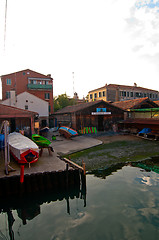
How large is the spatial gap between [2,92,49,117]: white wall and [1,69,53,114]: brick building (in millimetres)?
6075

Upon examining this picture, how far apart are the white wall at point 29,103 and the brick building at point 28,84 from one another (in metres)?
6.07

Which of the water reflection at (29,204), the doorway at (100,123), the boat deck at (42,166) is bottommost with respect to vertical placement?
the water reflection at (29,204)

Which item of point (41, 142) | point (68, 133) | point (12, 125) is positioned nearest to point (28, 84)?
point (12, 125)

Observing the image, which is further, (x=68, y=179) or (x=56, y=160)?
(x=56, y=160)

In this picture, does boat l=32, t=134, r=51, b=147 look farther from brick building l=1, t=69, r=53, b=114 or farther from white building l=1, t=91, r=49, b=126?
brick building l=1, t=69, r=53, b=114

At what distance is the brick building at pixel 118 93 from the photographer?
46181mm

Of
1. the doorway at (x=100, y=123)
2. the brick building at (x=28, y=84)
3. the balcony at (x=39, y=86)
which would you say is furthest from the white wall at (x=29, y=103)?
the doorway at (x=100, y=123)

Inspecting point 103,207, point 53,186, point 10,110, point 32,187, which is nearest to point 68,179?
point 53,186

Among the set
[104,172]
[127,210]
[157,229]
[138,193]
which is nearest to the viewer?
[157,229]

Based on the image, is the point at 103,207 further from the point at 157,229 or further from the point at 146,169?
the point at 146,169

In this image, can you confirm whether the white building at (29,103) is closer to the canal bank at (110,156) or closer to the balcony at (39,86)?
the balcony at (39,86)

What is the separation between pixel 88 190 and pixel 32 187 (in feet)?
11.4

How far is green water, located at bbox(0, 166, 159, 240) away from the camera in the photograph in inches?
255

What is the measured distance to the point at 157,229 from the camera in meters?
6.50
